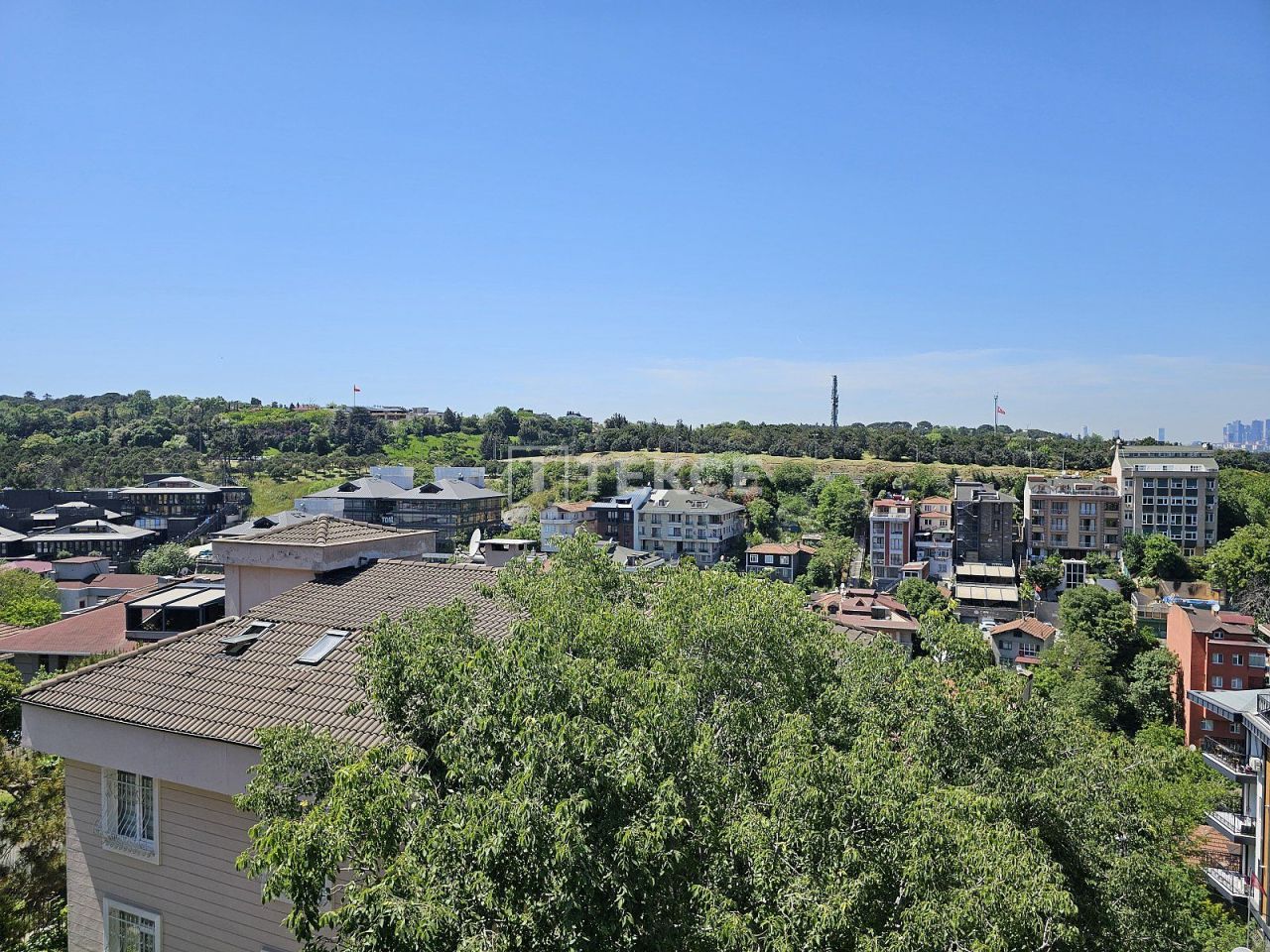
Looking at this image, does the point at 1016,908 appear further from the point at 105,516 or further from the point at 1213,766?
the point at 105,516

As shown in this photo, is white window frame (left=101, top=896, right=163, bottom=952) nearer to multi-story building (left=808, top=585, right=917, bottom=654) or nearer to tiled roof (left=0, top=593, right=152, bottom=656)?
tiled roof (left=0, top=593, right=152, bottom=656)

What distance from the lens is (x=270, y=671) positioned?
855 centimetres

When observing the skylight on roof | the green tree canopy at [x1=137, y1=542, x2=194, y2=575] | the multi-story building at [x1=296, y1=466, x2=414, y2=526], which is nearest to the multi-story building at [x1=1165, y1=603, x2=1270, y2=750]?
the skylight on roof

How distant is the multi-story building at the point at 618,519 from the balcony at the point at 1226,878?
41.8 meters

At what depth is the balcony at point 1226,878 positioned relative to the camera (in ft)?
61.7

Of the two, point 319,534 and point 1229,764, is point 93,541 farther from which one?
point 1229,764

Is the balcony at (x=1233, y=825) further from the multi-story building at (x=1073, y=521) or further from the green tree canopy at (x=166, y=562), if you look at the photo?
the green tree canopy at (x=166, y=562)

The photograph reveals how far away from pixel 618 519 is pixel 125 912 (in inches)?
2082

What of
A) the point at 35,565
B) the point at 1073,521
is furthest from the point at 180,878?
the point at 1073,521

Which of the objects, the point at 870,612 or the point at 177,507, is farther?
the point at 177,507

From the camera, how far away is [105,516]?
64.9 meters

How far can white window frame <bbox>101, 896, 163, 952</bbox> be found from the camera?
782 centimetres

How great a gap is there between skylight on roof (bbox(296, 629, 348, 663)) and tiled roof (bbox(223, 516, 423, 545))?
2.23 metres

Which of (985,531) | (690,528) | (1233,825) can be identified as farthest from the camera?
(690,528)
